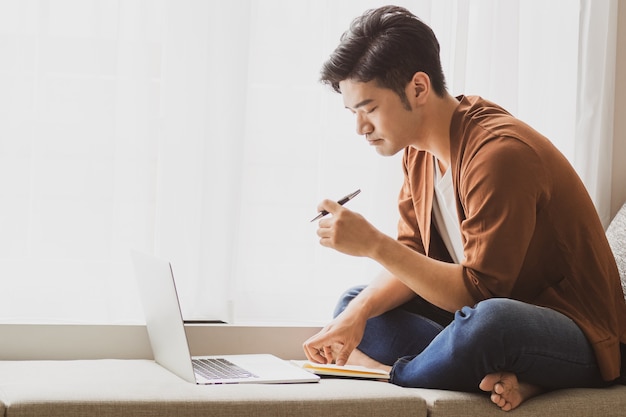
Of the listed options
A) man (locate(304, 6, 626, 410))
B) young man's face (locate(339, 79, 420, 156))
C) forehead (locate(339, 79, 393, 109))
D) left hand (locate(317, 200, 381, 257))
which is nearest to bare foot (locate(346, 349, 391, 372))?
man (locate(304, 6, 626, 410))

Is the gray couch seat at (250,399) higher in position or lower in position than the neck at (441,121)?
lower

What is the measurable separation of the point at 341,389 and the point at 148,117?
34.9 inches

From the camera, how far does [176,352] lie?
68.4 inches

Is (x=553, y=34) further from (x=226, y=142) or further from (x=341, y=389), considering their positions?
(x=341, y=389)

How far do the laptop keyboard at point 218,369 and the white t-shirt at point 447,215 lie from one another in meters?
Answer: 0.56

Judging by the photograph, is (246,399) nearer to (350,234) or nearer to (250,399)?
(250,399)

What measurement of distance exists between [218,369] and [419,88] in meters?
0.74

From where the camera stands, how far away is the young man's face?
1.84m

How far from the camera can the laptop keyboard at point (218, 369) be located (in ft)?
5.66

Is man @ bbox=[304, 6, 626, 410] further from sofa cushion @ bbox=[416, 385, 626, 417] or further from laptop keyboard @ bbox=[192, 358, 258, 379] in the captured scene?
laptop keyboard @ bbox=[192, 358, 258, 379]

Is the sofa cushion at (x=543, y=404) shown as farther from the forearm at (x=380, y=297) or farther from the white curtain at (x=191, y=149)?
the white curtain at (x=191, y=149)

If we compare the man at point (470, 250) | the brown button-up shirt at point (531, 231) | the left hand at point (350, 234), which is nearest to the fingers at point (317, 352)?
the man at point (470, 250)

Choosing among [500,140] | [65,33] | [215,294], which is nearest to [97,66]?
[65,33]

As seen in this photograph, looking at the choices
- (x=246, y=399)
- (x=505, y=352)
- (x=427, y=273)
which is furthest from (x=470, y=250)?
(x=246, y=399)
